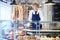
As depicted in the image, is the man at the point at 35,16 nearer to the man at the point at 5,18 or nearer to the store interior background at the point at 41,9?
the store interior background at the point at 41,9

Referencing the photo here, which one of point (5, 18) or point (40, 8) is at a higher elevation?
point (40, 8)

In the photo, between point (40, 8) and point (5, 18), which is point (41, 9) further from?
point (5, 18)

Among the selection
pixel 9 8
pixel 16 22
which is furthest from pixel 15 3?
pixel 16 22

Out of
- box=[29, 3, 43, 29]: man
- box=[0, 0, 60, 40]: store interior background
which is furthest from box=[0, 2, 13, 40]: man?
box=[29, 3, 43, 29]: man

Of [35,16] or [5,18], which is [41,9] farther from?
[5,18]

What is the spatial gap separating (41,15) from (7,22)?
0.40 metres

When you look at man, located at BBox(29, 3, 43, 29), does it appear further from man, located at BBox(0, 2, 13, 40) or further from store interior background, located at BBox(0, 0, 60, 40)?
man, located at BBox(0, 2, 13, 40)

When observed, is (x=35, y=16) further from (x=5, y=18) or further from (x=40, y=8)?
(x=5, y=18)

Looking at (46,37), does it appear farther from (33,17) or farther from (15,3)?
(15,3)

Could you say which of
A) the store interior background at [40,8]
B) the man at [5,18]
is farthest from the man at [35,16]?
the man at [5,18]

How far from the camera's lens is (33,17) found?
1978 mm

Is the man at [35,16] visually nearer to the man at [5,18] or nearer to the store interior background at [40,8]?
the store interior background at [40,8]

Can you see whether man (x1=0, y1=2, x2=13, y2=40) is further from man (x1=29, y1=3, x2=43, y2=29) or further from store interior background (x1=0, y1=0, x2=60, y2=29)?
man (x1=29, y1=3, x2=43, y2=29)

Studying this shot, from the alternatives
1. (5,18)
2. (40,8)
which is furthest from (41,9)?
(5,18)
